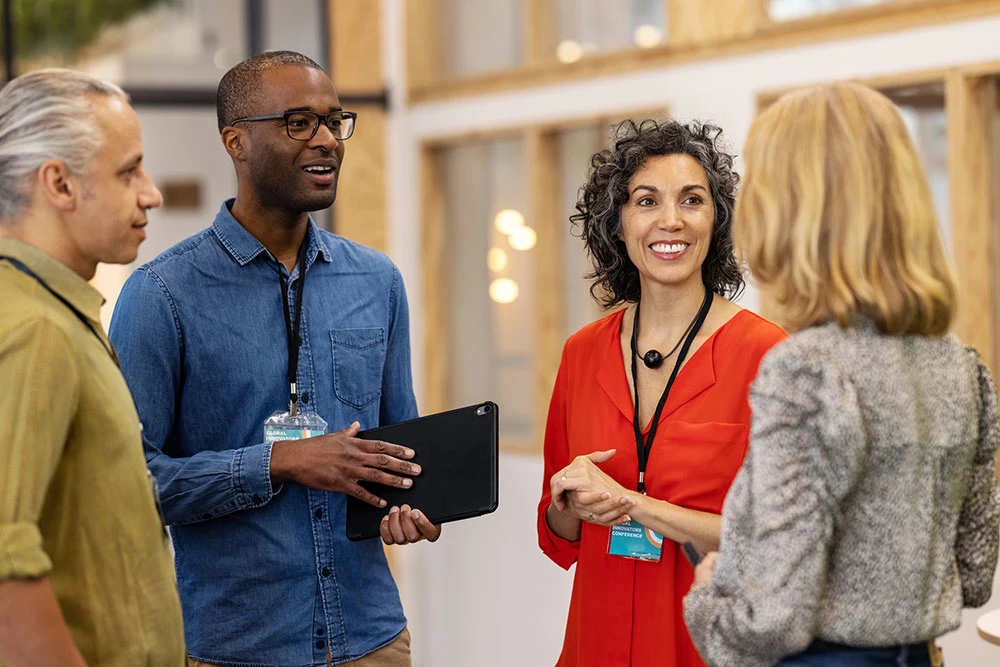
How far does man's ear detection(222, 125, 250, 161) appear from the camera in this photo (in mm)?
2379

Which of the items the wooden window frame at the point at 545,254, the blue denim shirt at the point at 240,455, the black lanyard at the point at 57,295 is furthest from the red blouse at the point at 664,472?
the wooden window frame at the point at 545,254

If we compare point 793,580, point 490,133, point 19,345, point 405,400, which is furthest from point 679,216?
point 490,133

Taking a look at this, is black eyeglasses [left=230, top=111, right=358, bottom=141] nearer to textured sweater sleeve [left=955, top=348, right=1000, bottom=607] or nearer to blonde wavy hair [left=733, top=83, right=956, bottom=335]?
blonde wavy hair [left=733, top=83, right=956, bottom=335]

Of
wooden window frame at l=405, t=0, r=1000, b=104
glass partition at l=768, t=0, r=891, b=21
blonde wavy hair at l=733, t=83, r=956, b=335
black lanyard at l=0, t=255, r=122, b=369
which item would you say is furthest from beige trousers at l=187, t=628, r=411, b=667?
glass partition at l=768, t=0, r=891, b=21

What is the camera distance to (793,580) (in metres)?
1.50

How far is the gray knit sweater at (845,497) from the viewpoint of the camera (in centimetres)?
150

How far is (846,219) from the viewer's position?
4.99 ft

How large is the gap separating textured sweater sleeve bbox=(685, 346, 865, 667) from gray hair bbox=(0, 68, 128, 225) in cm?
94

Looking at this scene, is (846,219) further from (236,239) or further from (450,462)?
(236,239)

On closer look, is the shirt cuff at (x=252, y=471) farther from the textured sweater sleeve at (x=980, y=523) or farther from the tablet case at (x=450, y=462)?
the textured sweater sleeve at (x=980, y=523)

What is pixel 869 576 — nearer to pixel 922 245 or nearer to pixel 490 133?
pixel 922 245

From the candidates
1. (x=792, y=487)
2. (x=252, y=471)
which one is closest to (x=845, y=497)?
(x=792, y=487)

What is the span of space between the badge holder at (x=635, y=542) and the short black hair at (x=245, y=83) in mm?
1066

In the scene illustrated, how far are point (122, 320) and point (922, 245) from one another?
4.69ft
